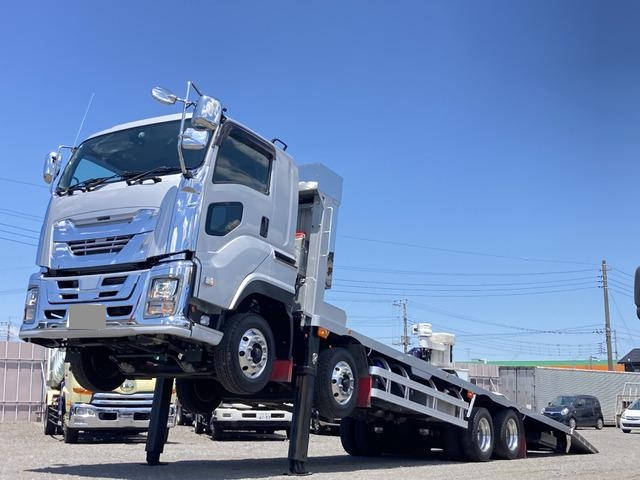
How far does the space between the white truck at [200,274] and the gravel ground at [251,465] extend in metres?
0.80

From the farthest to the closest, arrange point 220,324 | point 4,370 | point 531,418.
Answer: point 4,370 → point 531,418 → point 220,324

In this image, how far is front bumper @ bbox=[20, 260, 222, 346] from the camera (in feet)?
22.8

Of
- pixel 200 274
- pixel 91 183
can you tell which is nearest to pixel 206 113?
pixel 200 274

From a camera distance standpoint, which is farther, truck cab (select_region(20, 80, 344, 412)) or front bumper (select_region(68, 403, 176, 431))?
front bumper (select_region(68, 403, 176, 431))

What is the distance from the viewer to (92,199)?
7.81m

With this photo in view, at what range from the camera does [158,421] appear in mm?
9719

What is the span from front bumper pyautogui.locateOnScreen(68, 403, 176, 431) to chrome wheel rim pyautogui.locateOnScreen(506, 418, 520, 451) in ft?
20.5

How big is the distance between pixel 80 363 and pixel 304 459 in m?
2.84

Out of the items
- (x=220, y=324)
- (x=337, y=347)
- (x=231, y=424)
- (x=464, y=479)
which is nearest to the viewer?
(x=220, y=324)

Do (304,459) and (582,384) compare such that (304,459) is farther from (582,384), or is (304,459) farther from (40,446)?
(582,384)

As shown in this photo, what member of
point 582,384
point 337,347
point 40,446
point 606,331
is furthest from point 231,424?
point 606,331

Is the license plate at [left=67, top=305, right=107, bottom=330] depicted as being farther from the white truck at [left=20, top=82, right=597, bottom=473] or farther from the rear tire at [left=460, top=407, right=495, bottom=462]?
the rear tire at [left=460, top=407, right=495, bottom=462]

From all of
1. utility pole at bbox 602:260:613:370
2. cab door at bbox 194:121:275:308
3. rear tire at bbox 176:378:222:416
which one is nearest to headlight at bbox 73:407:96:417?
rear tire at bbox 176:378:222:416

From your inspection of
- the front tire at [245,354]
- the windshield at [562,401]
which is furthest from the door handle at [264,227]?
the windshield at [562,401]
